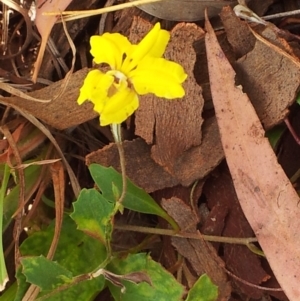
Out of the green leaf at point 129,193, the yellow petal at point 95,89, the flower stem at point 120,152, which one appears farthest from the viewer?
the green leaf at point 129,193

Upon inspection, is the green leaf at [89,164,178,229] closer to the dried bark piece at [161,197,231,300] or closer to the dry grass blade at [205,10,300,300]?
the dried bark piece at [161,197,231,300]

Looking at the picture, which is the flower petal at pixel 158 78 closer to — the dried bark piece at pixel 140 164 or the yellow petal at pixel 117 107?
the yellow petal at pixel 117 107

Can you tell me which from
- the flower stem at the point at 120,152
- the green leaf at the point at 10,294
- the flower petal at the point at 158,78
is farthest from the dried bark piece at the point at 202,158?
the green leaf at the point at 10,294

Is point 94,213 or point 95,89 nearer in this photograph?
point 95,89

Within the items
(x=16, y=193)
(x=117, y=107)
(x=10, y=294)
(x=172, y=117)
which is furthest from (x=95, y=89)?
(x=10, y=294)

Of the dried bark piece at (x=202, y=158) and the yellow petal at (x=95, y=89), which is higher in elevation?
the yellow petal at (x=95, y=89)

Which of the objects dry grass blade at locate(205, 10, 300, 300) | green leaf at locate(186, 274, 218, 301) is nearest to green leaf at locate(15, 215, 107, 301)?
green leaf at locate(186, 274, 218, 301)

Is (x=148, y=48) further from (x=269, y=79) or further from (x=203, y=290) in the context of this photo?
(x=203, y=290)
